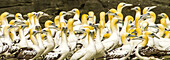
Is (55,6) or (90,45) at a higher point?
(55,6)

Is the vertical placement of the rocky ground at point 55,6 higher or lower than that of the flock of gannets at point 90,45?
higher

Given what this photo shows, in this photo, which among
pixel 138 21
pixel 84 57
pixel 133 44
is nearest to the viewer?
pixel 84 57

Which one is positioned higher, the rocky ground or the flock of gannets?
the rocky ground

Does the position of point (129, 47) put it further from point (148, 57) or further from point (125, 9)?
point (125, 9)

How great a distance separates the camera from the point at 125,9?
59.7 feet

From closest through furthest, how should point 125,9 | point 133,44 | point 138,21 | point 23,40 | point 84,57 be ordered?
1. point 84,57
2. point 133,44
3. point 23,40
4. point 138,21
5. point 125,9

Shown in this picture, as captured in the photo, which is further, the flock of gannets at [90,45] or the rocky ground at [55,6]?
the rocky ground at [55,6]

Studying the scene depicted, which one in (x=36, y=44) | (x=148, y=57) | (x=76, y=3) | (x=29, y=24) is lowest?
(x=148, y=57)

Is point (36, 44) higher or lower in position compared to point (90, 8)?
lower

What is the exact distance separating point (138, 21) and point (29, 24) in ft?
14.1

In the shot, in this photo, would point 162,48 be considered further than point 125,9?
No

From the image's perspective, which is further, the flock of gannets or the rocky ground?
the rocky ground

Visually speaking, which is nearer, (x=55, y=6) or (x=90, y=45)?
(x=90, y=45)

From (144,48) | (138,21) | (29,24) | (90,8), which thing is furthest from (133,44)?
(90,8)
